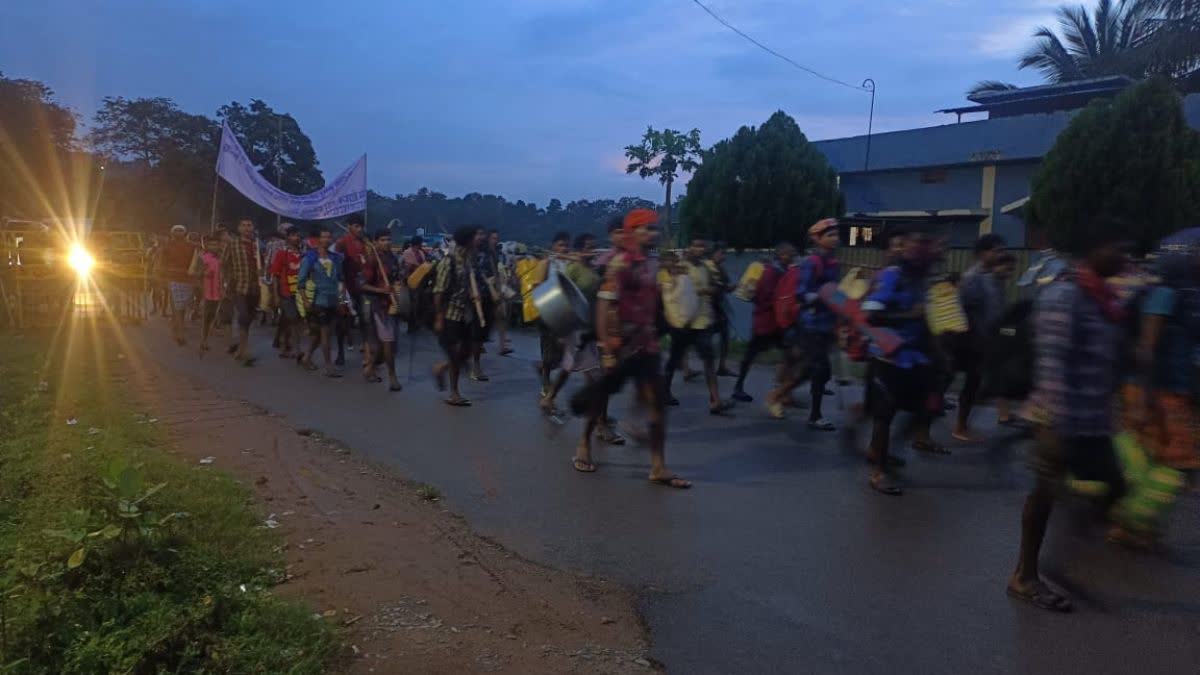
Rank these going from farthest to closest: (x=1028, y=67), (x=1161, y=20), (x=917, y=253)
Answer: (x=1028, y=67), (x=1161, y=20), (x=917, y=253)

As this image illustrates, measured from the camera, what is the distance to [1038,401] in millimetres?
4344

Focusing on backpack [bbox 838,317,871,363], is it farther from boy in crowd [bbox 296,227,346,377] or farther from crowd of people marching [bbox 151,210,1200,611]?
boy in crowd [bbox 296,227,346,377]

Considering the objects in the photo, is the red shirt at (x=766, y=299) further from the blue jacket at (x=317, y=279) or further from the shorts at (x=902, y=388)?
the blue jacket at (x=317, y=279)

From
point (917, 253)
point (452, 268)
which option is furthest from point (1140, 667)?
point (452, 268)

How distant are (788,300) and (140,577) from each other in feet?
18.7

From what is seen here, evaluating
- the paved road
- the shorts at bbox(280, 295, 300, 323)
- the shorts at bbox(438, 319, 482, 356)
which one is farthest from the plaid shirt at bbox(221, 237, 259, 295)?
the paved road

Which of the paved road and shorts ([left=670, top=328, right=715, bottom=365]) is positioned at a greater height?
shorts ([left=670, top=328, right=715, bottom=365])

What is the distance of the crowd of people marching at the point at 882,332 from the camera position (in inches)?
168

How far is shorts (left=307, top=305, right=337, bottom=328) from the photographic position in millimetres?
11276

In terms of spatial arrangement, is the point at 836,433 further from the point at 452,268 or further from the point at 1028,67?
the point at 1028,67

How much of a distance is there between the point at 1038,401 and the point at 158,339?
1408cm

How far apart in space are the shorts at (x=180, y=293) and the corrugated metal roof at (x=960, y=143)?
17.9 metres

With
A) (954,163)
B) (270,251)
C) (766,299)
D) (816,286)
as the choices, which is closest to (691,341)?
(766,299)

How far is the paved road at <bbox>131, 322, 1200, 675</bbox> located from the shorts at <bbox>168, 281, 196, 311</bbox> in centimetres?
663
